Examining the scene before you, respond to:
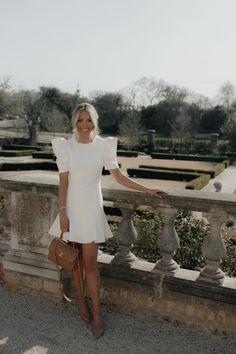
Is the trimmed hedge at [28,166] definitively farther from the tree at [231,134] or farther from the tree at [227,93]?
the tree at [227,93]

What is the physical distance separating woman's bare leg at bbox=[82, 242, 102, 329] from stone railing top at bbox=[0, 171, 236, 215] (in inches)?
21.3

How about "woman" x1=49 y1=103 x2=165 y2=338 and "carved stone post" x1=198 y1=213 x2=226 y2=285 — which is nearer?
"woman" x1=49 y1=103 x2=165 y2=338

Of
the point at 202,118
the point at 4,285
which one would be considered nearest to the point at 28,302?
the point at 4,285

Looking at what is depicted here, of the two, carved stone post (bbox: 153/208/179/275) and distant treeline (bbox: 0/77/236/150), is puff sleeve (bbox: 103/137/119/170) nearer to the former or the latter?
carved stone post (bbox: 153/208/179/275)

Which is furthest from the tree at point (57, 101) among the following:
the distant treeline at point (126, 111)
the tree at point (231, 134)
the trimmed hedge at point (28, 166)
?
the trimmed hedge at point (28, 166)

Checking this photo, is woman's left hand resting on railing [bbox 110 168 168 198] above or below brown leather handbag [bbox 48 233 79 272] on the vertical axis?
above

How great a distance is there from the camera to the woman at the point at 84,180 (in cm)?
295

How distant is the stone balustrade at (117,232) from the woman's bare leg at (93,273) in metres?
0.41

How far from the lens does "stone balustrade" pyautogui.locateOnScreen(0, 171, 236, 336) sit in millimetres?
3094

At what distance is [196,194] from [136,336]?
125 centimetres

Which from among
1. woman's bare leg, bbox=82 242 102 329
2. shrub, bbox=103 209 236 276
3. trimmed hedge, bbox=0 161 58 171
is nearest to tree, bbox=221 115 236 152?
trimmed hedge, bbox=0 161 58 171

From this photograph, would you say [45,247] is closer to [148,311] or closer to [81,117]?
[148,311]

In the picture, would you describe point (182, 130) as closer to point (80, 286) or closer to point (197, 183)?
point (197, 183)

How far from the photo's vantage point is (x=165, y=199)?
3176 mm
